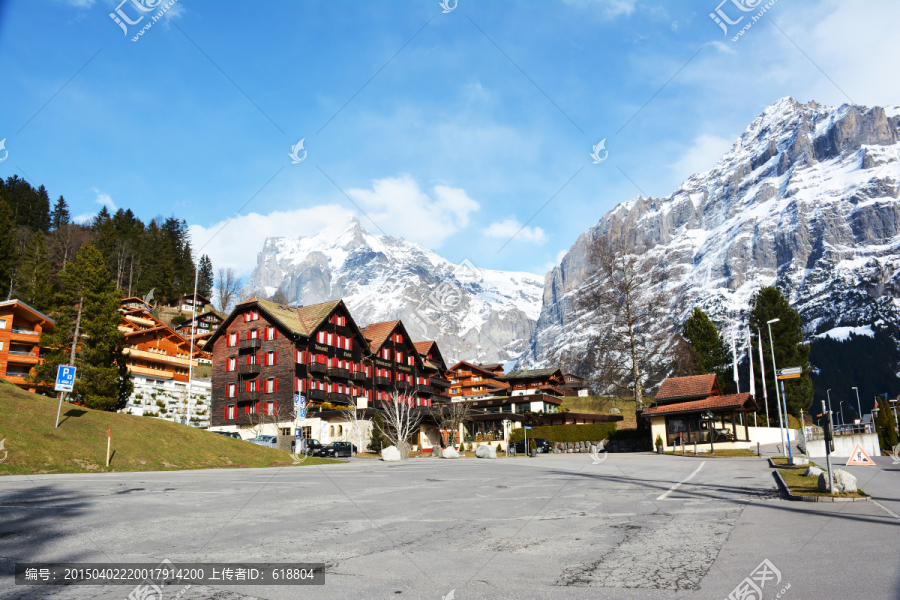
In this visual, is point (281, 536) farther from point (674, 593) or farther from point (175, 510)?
point (674, 593)

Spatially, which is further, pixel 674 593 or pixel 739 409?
pixel 739 409

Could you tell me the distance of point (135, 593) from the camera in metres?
6.44

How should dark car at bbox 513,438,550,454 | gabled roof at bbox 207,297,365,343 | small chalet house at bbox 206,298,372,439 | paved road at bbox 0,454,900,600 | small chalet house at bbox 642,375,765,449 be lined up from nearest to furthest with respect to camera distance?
paved road at bbox 0,454,900,600 < small chalet house at bbox 642,375,765,449 < dark car at bbox 513,438,550,454 < small chalet house at bbox 206,298,372,439 < gabled roof at bbox 207,297,365,343

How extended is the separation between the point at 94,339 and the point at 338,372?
26.8 meters

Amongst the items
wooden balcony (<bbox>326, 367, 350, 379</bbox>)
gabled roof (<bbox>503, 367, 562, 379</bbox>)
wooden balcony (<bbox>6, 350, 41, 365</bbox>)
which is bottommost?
wooden balcony (<bbox>326, 367, 350, 379</bbox>)

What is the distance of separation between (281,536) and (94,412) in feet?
80.1

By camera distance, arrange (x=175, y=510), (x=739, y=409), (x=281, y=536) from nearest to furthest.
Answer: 1. (x=281, y=536)
2. (x=175, y=510)
3. (x=739, y=409)

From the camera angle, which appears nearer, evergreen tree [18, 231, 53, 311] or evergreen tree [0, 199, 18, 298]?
evergreen tree [18, 231, 53, 311]

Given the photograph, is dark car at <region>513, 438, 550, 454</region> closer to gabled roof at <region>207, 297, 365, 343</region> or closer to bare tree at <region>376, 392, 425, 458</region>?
bare tree at <region>376, 392, 425, 458</region>

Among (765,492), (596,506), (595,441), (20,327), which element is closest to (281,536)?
(596,506)

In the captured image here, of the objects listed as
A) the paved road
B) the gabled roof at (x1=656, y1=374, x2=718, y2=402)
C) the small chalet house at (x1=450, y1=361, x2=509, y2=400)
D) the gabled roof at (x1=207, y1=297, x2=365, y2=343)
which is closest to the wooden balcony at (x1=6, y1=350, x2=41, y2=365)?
the gabled roof at (x1=207, y1=297, x2=365, y2=343)

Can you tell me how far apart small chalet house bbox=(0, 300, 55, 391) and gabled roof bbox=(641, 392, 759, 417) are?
187 feet

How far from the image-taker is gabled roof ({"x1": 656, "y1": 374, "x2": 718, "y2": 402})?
4906 centimetres

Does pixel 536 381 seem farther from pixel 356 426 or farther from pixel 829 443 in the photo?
pixel 829 443
